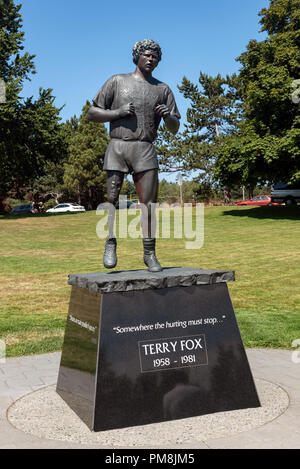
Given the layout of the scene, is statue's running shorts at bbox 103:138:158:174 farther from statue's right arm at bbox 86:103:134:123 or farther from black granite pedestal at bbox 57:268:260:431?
black granite pedestal at bbox 57:268:260:431

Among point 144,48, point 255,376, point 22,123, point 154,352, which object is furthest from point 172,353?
point 22,123

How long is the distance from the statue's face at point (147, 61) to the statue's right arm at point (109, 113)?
1.68 feet

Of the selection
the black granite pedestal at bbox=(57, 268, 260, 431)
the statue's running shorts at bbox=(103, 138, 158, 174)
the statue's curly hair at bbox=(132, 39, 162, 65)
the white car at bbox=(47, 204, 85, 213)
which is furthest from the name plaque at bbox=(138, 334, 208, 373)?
the white car at bbox=(47, 204, 85, 213)

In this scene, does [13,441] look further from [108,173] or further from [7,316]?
[7,316]

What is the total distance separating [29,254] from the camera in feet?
60.1

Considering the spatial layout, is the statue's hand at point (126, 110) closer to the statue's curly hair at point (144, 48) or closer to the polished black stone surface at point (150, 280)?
the statue's curly hair at point (144, 48)

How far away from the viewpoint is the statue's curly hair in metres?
5.40

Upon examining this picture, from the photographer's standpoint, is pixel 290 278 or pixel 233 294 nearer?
pixel 233 294

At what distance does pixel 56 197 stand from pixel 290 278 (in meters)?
52.6

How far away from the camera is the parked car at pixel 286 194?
35062 mm

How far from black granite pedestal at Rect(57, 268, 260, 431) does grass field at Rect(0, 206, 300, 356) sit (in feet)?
7.83

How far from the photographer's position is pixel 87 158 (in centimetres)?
5228

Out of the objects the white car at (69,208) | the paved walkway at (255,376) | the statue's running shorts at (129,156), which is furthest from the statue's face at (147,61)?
the white car at (69,208)
